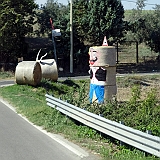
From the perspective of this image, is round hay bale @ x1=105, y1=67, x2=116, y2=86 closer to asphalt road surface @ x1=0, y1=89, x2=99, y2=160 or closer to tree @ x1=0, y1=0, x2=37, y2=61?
asphalt road surface @ x1=0, y1=89, x2=99, y2=160

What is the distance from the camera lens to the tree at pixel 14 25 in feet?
117

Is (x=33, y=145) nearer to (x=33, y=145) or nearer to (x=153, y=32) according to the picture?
(x=33, y=145)

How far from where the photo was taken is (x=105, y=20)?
3822 centimetres

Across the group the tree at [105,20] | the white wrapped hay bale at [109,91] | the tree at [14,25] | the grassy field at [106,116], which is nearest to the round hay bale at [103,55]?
the white wrapped hay bale at [109,91]

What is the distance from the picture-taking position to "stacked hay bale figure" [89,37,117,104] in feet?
55.3

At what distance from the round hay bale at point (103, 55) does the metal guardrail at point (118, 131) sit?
16.0ft

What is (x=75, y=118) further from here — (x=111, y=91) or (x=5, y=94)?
(x=5, y=94)

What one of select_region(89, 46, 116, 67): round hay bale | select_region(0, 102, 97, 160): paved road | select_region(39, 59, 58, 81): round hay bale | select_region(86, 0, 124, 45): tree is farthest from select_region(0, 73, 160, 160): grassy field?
select_region(86, 0, 124, 45): tree

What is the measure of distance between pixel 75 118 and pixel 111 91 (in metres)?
5.88

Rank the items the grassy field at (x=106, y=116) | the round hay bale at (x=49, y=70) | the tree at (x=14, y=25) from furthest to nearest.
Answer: the tree at (x=14, y=25), the round hay bale at (x=49, y=70), the grassy field at (x=106, y=116)

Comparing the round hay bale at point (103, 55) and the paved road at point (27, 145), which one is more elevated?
the round hay bale at point (103, 55)

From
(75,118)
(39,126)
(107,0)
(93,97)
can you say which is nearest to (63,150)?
(75,118)

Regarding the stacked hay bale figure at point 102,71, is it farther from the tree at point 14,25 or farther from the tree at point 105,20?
the tree at point 105,20

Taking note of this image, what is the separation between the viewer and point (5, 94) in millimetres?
21203
